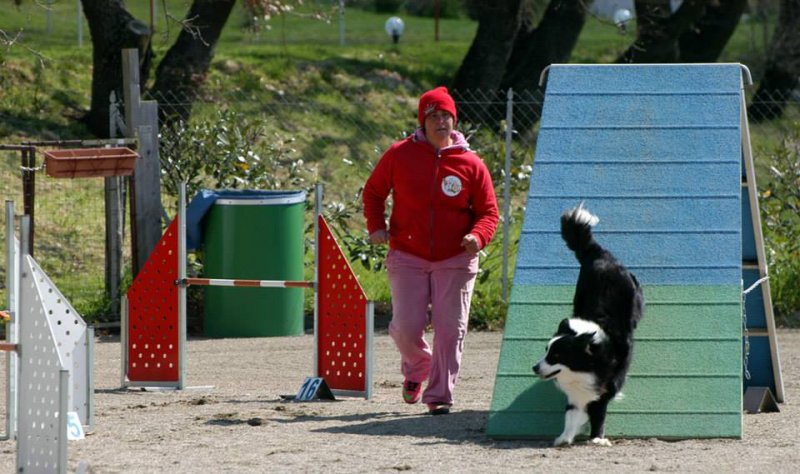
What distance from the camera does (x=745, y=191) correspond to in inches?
306

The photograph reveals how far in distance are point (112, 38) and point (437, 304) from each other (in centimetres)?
907

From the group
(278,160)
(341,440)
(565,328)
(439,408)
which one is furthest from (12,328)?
(278,160)

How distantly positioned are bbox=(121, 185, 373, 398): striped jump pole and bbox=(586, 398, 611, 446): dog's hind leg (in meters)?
2.01

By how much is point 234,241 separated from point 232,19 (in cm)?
2112

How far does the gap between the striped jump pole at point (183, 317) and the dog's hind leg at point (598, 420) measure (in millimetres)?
2010

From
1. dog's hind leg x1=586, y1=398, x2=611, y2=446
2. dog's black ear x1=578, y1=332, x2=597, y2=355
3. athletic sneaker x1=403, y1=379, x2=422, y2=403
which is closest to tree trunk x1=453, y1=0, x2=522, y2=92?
athletic sneaker x1=403, y1=379, x2=422, y2=403

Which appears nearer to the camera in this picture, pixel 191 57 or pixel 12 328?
pixel 12 328

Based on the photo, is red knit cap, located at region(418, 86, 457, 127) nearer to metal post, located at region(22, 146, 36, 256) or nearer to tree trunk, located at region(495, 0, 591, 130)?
metal post, located at region(22, 146, 36, 256)

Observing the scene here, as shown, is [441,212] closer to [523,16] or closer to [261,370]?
[261,370]

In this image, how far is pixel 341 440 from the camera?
21.6 feet

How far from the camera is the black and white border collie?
6176mm

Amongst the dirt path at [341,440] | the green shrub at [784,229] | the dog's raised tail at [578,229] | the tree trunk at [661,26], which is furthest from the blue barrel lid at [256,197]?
the tree trunk at [661,26]

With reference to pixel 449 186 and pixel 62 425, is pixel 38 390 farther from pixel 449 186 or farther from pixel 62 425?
pixel 449 186

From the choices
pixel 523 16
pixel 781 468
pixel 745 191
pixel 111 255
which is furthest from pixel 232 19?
pixel 781 468
